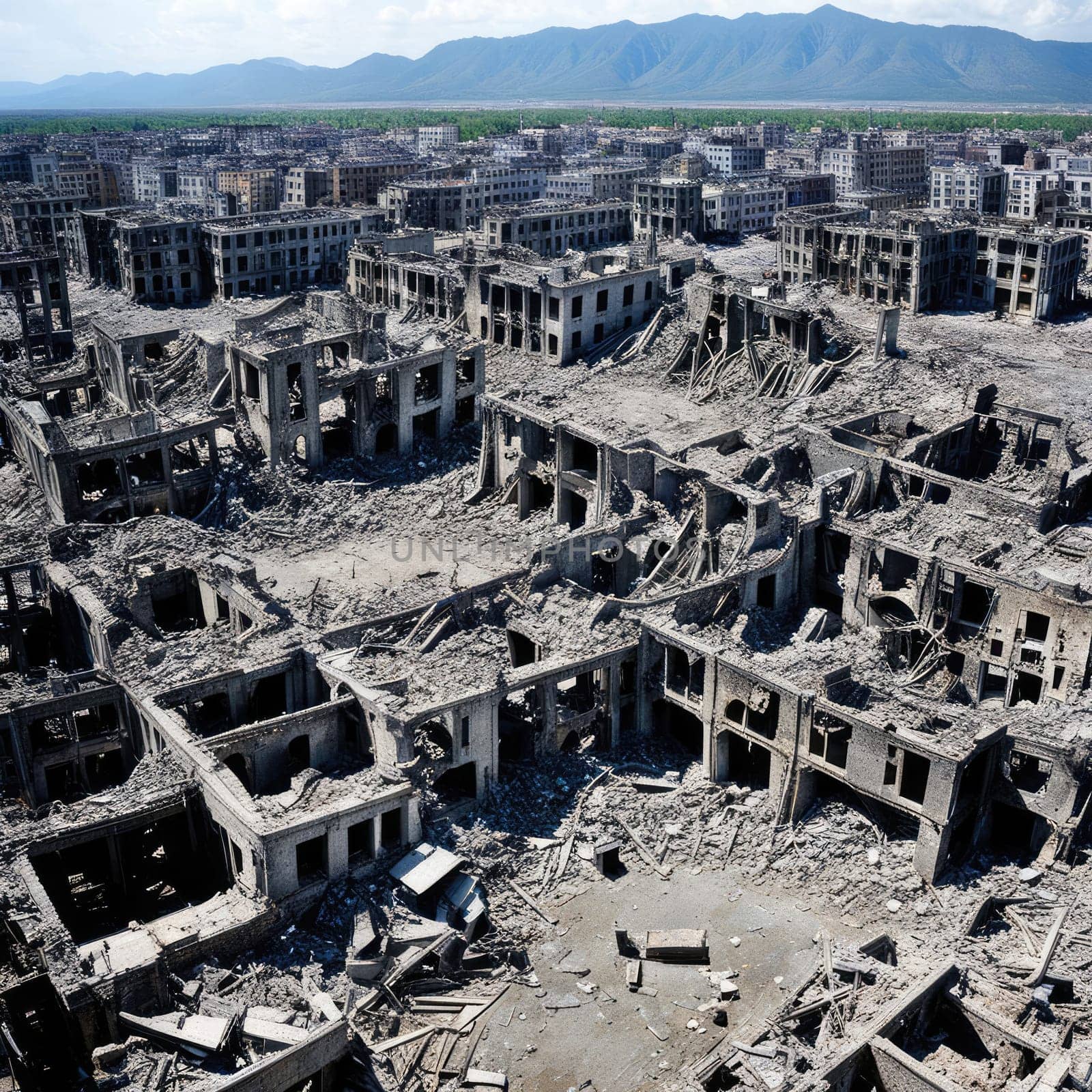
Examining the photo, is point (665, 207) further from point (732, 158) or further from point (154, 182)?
point (154, 182)

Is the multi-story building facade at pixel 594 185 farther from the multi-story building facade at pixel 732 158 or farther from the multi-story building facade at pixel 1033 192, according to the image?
the multi-story building facade at pixel 1033 192

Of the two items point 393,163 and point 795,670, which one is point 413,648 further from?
point 393,163

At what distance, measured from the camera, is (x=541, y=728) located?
4150cm

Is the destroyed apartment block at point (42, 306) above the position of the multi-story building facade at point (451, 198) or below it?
below

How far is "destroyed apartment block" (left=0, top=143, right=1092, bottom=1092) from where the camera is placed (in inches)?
1222

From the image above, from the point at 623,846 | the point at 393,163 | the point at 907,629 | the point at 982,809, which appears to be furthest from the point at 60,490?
the point at 393,163

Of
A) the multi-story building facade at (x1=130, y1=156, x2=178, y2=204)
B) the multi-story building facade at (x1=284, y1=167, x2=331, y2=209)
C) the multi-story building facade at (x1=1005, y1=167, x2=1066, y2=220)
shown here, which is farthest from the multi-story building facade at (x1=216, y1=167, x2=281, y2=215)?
the multi-story building facade at (x1=1005, y1=167, x2=1066, y2=220)

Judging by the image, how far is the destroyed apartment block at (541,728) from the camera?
3103cm

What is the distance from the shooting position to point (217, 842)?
36344mm

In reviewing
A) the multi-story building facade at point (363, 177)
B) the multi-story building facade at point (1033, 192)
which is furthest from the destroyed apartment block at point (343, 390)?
A: the multi-story building facade at point (363, 177)

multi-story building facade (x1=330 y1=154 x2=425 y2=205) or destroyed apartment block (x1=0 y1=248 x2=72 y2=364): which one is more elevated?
multi-story building facade (x1=330 y1=154 x2=425 y2=205)

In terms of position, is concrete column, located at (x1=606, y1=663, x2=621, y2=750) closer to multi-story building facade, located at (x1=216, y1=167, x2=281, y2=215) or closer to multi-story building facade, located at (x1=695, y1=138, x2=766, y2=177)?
multi-story building facade, located at (x1=216, y1=167, x2=281, y2=215)

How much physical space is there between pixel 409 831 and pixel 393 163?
140 m

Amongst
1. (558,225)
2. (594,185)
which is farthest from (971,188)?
(558,225)
